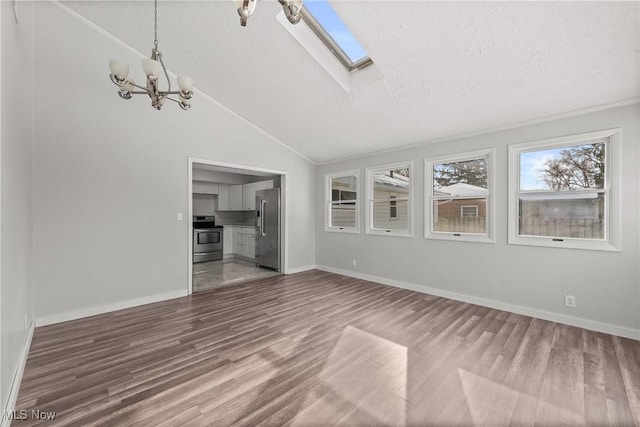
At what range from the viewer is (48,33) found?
308 cm

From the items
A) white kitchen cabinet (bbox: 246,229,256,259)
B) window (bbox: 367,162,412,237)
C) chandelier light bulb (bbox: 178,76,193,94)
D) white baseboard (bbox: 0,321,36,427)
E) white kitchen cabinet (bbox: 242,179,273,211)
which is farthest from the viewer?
white kitchen cabinet (bbox: 246,229,256,259)

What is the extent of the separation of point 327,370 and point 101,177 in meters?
3.65

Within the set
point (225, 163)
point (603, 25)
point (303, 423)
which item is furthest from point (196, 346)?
point (603, 25)

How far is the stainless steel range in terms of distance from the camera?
256 inches

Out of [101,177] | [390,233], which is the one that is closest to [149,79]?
[101,177]

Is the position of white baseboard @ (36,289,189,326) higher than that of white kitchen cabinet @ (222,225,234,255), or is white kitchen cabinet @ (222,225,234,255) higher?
white kitchen cabinet @ (222,225,234,255)

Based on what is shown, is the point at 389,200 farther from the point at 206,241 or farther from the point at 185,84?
the point at 206,241

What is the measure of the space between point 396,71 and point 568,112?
2.10 meters

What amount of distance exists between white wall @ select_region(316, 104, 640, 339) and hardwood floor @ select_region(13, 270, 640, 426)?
0.92ft

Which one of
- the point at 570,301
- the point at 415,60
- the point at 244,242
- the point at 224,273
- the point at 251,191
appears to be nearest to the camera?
the point at 415,60

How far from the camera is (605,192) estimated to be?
9.55 feet

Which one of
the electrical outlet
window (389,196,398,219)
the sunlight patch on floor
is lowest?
the sunlight patch on floor

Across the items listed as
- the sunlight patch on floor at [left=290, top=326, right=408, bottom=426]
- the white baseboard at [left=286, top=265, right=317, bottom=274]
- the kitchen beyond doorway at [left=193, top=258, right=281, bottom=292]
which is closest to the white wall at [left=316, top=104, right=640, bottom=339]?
the white baseboard at [left=286, top=265, right=317, bottom=274]

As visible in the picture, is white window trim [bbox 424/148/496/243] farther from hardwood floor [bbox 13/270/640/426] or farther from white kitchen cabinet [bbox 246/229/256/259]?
white kitchen cabinet [bbox 246/229/256/259]
